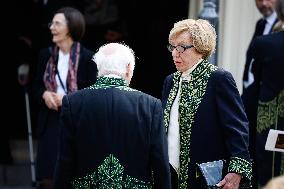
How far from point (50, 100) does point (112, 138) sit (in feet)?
9.43

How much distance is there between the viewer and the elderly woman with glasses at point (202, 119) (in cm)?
514

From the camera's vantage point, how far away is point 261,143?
645 centimetres

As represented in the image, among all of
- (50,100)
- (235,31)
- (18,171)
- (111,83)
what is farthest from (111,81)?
(18,171)

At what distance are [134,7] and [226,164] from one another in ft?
17.3

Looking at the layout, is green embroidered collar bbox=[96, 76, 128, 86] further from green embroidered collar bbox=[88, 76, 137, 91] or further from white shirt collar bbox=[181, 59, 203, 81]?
white shirt collar bbox=[181, 59, 203, 81]

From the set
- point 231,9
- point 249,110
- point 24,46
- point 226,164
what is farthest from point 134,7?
point 226,164

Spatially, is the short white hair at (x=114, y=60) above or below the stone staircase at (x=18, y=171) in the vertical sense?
above

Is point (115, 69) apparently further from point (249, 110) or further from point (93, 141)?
point (249, 110)

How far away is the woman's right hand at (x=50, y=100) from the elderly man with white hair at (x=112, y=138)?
272 centimetres

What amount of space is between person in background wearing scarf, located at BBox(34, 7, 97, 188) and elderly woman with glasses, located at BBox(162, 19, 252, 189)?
2.33 metres

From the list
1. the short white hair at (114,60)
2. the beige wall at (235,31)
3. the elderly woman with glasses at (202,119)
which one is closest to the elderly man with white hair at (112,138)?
the short white hair at (114,60)

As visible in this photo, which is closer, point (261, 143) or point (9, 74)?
point (261, 143)

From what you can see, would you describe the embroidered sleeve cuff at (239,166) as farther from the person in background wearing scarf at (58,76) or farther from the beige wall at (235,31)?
the beige wall at (235,31)

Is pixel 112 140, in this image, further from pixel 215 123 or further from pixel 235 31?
pixel 235 31
